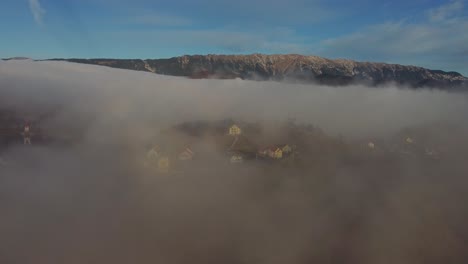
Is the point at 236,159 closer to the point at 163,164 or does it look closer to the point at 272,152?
the point at 272,152

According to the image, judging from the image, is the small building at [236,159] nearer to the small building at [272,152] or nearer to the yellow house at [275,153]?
the small building at [272,152]

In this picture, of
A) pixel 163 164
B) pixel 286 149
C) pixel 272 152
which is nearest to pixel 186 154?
pixel 163 164

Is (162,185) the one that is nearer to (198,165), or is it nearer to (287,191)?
(198,165)

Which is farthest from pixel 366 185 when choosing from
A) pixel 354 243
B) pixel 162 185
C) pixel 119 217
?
pixel 119 217

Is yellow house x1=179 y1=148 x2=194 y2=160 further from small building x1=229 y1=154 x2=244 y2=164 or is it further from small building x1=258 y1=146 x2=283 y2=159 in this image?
small building x1=258 y1=146 x2=283 y2=159

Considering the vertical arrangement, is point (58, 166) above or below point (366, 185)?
above

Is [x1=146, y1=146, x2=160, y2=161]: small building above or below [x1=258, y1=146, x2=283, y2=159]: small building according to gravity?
above

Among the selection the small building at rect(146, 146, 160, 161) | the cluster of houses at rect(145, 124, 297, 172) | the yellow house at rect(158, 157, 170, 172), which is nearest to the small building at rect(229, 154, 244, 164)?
the cluster of houses at rect(145, 124, 297, 172)

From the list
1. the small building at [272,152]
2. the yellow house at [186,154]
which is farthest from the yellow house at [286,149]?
the yellow house at [186,154]
